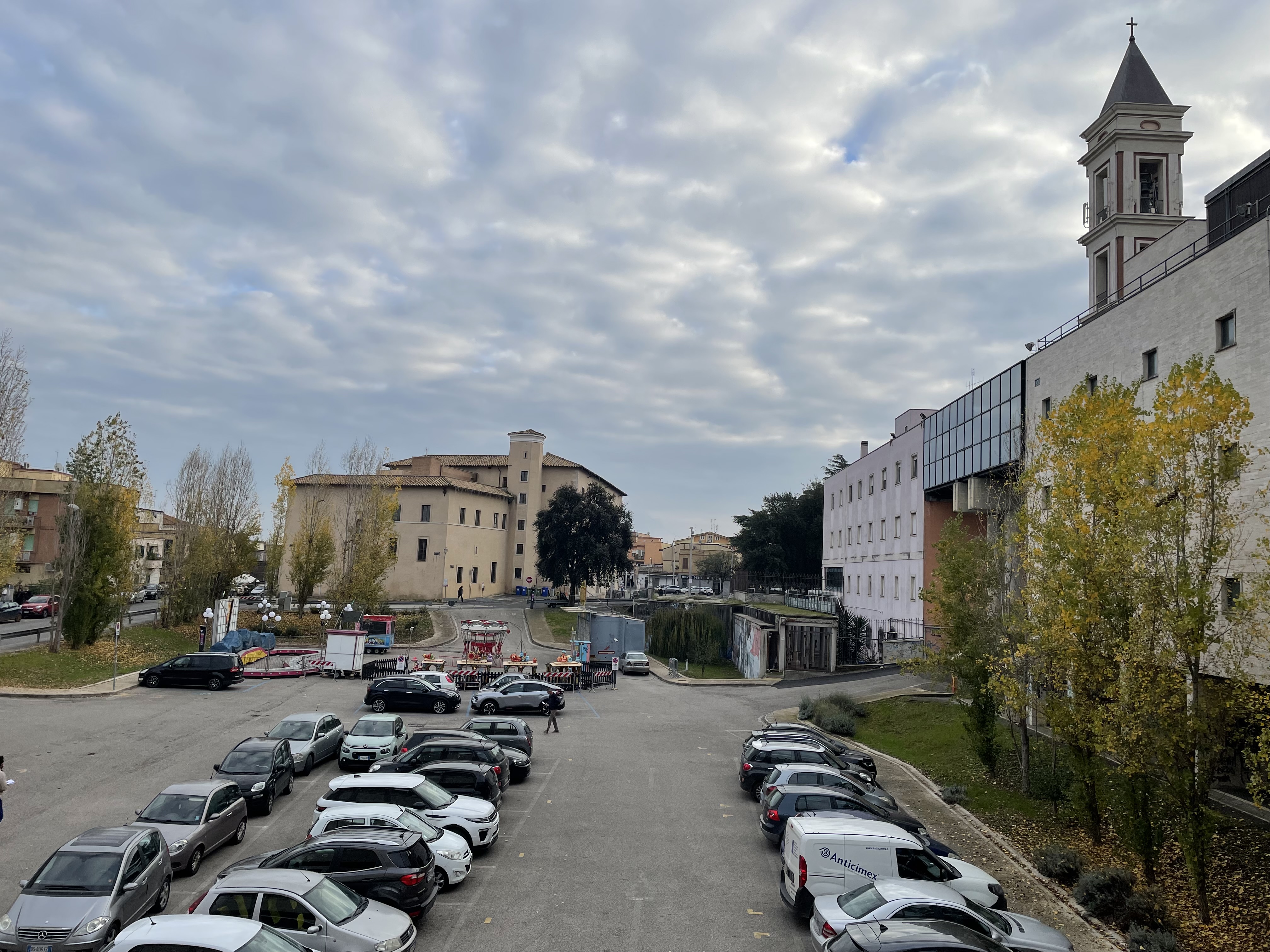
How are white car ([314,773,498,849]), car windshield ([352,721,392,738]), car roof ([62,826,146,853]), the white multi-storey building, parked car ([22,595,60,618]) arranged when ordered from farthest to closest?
parked car ([22,595,60,618]) < the white multi-storey building < car windshield ([352,721,392,738]) < white car ([314,773,498,849]) < car roof ([62,826,146,853])

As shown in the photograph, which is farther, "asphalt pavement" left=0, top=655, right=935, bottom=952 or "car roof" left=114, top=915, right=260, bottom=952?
"asphalt pavement" left=0, top=655, right=935, bottom=952

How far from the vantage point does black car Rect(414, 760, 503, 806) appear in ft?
55.1

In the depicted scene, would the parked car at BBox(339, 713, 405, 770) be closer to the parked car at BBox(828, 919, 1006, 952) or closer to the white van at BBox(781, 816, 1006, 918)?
the white van at BBox(781, 816, 1006, 918)

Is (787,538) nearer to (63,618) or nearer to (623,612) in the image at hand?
(623,612)

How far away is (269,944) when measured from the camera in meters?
8.33

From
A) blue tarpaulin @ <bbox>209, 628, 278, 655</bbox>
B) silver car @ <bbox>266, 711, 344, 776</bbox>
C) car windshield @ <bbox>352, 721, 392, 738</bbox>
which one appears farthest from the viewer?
blue tarpaulin @ <bbox>209, 628, 278, 655</bbox>

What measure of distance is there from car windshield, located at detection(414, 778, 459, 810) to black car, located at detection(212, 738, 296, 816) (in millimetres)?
3926

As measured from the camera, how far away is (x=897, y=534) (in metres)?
49.9

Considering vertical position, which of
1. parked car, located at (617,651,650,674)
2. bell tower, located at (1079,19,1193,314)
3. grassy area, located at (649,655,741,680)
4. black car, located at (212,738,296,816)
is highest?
bell tower, located at (1079,19,1193,314)

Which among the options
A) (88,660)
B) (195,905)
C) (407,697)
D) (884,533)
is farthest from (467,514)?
(195,905)

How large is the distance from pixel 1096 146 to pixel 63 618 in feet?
160

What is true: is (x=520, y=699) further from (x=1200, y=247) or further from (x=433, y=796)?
(x=1200, y=247)

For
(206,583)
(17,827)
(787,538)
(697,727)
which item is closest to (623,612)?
(787,538)

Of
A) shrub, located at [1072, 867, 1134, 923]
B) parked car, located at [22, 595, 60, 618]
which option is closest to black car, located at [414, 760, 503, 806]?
shrub, located at [1072, 867, 1134, 923]
